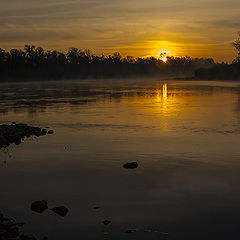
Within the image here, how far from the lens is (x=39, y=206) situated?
15273mm

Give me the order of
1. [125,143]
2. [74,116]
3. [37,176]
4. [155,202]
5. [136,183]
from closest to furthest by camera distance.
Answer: [155,202] → [136,183] → [37,176] → [125,143] → [74,116]

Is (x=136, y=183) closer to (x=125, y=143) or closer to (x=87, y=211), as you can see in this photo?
(x=87, y=211)

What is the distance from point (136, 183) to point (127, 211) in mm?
3508

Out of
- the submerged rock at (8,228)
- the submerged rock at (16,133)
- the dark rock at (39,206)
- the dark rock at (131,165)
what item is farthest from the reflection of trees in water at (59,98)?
the submerged rock at (8,228)

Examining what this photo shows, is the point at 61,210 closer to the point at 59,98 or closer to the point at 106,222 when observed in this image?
the point at 106,222

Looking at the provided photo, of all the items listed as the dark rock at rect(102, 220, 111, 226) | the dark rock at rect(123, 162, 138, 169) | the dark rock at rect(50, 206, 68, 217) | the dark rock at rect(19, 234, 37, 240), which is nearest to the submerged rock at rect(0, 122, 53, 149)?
the dark rock at rect(123, 162, 138, 169)

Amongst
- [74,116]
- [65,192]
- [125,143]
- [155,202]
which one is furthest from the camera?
[74,116]

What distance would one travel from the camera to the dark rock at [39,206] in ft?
49.9

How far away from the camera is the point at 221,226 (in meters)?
13.8

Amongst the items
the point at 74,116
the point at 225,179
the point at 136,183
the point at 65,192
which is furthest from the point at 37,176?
the point at 74,116

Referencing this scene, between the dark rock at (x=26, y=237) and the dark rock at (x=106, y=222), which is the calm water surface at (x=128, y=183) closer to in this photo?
the dark rock at (x=106, y=222)

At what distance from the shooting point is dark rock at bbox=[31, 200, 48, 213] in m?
15.2

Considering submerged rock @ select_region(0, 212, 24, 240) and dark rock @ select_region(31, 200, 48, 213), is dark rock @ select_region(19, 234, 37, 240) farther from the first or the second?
dark rock @ select_region(31, 200, 48, 213)

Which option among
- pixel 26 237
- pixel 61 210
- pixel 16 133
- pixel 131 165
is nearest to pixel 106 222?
pixel 61 210
